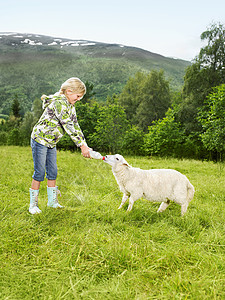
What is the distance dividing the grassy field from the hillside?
80864 mm

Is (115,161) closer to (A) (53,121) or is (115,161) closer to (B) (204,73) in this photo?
(A) (53,121)

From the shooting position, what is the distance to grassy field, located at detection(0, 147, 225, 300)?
2.08 m

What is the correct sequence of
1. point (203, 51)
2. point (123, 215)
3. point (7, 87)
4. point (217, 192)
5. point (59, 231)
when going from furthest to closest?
1. point (7, 87)
2. point (203, 51)
3. point (217, 192)
4. point (123, 215)
5. point (59, 231)

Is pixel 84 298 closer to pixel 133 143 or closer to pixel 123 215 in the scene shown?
pixel 123 215

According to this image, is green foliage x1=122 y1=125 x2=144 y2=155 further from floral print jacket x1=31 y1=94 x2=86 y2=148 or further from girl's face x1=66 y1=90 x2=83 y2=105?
floral print jacket x1=31 y1=94 x2=86 y2=148

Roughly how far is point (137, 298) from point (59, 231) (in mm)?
1512

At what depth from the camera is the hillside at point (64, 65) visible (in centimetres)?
10044

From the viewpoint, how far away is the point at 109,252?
2510mm

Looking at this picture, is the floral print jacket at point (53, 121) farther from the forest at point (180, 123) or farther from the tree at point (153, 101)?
the tree at point (153, 101)

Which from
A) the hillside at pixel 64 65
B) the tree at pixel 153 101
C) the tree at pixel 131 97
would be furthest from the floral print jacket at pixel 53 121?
the hillside at pixel 64 65

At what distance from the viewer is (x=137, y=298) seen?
195 cm

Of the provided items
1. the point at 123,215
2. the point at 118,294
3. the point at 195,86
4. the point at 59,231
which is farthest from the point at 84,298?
the point at 195,86

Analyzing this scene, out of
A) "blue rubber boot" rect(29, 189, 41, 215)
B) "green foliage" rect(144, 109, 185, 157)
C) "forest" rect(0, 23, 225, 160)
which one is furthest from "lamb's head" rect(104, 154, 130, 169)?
"green foliage" rect(144, 109, 185, 157)

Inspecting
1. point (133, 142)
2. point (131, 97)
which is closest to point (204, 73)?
point (133, 142)
